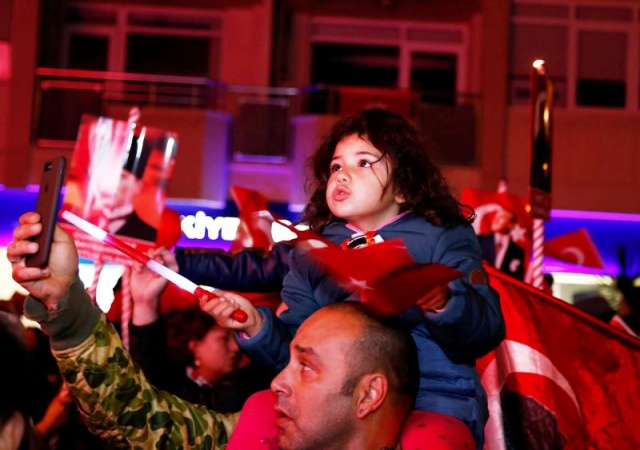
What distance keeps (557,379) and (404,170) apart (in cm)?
107

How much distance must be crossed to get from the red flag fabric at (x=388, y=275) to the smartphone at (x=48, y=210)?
700mm

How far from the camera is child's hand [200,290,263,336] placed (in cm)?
290

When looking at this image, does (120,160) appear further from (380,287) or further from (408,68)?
(408,68)

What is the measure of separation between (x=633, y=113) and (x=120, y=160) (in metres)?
13.2

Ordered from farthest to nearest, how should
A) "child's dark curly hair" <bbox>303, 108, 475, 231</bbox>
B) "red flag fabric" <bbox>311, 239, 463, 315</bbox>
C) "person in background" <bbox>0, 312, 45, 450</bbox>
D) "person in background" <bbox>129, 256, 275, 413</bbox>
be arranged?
1. "person in background" <bbox>129, 256, 275, 413</bbox>
2. "person in background" <bbox>0, 312, 45, 450</bbox>
3. "child's dark curly hair" <bbox>303, 108, 475, 231</bbox>
4. "red flag fabric" <bbox>311, 239, 463, 315</bbox>

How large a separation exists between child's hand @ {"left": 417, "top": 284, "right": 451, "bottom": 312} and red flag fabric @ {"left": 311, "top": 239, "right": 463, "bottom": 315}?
78mm

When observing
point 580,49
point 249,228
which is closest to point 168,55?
point 580,49

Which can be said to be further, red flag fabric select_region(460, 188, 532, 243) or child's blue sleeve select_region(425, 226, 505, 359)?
red flag fabric select_region(460, 188, 532, 243)

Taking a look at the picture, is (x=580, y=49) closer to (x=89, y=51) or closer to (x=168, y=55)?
(x=168, y=55)

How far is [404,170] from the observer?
3531mm

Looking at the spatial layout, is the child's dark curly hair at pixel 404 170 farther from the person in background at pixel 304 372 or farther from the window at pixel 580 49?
the window at pixel 580 49

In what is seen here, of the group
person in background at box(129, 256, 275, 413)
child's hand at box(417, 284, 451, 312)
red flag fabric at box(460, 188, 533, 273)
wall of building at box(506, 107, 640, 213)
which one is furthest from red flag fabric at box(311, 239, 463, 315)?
wall of building at box(506, 107, 640, 213)

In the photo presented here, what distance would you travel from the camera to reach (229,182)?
17516 mm

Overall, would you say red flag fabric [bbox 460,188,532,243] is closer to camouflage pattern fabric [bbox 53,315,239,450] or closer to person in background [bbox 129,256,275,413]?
person in background [bbox 129,256,275,413]
